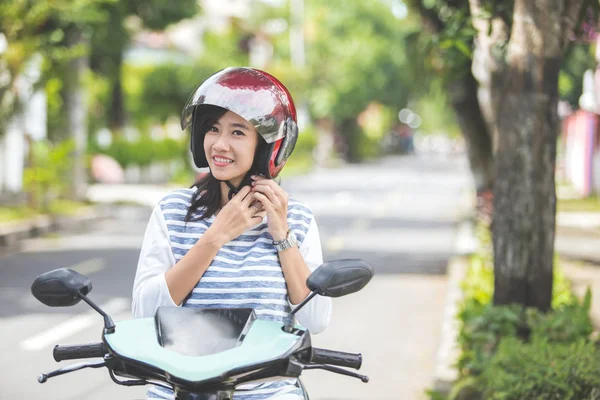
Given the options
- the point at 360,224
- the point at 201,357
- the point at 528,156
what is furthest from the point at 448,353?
the point at 360,224

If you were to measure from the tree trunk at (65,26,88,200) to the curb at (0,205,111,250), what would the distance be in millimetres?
736

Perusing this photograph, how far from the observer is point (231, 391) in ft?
7.59

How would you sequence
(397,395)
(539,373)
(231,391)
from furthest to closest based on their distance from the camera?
(397,395) < (539,373) < (231,391)

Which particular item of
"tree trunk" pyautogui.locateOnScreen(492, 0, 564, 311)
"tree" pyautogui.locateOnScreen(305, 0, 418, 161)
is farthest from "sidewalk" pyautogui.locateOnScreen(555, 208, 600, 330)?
"tree" pyautogui.locateOnScreen(305, 0, 418, 161)

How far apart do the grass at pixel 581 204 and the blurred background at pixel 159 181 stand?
8 centimetres

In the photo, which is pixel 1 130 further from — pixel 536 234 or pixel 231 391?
pixel 231 391

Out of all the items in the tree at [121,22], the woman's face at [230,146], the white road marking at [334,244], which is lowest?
the white road marking at [334,244]

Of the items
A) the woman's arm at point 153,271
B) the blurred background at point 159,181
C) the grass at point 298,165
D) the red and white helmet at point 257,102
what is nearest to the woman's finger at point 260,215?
the red and white helmet at point 257,102

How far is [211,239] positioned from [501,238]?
13.1ft

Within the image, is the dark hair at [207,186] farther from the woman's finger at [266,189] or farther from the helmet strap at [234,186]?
the woman's finger at [266,189]

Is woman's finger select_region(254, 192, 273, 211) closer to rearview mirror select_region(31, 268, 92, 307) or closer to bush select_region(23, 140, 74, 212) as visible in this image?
rearview mirror select_region(31, 268, 92, 307)

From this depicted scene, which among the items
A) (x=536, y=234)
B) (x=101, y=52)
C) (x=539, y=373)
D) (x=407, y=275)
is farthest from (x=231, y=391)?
(x=101, y=52)

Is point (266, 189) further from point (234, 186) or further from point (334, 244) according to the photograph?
point (334, 244)

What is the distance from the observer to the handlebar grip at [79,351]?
2.54 meters
